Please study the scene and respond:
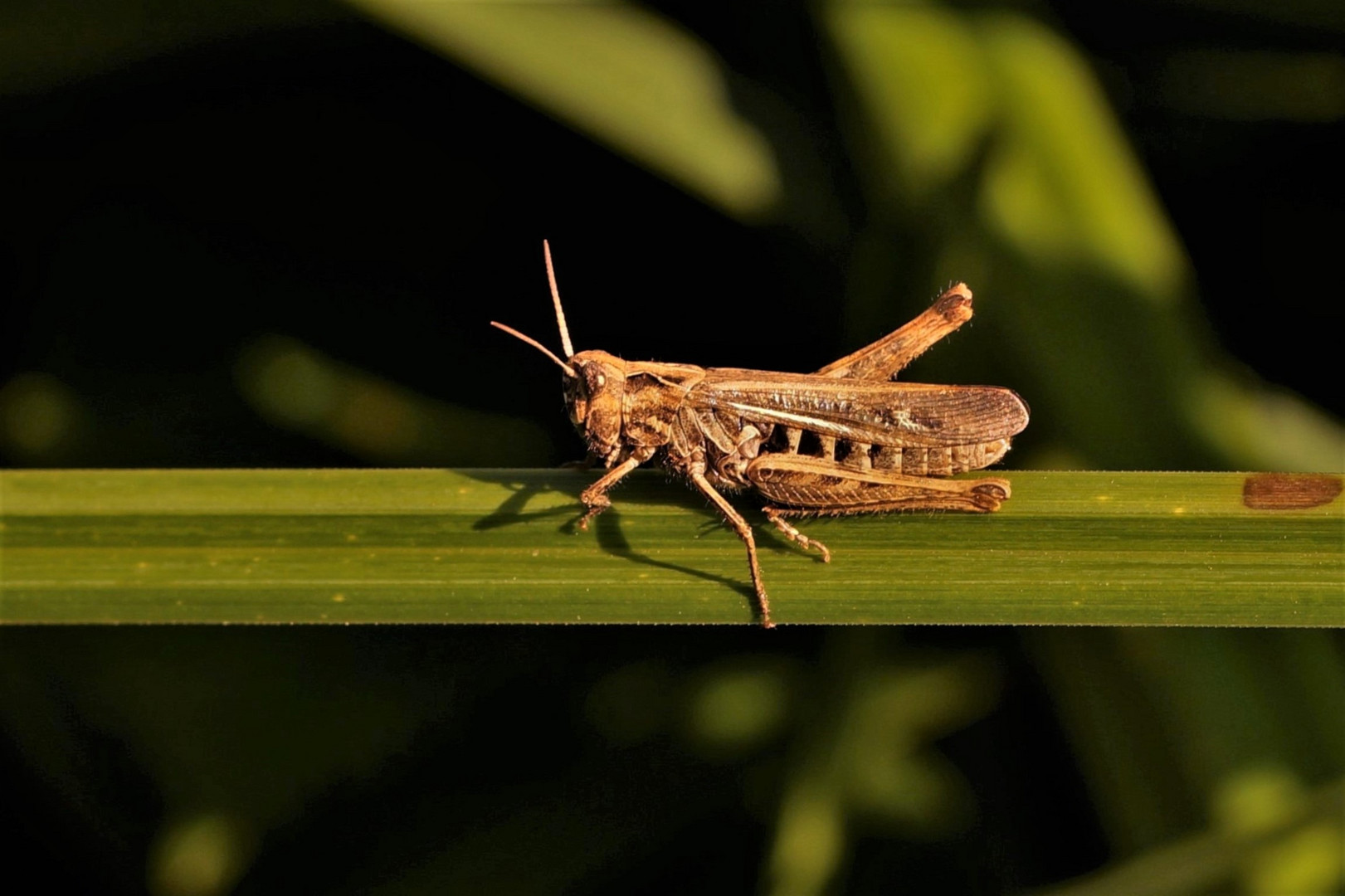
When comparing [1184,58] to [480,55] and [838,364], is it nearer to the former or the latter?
[838,364]

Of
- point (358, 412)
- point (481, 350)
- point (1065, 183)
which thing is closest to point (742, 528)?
point (1065, 183)

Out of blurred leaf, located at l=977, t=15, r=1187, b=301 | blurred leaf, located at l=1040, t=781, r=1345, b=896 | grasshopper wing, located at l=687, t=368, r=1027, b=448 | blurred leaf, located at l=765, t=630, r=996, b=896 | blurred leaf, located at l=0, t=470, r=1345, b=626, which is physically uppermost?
blurred leaf, located at l=977, t=15, r=1187, b=301

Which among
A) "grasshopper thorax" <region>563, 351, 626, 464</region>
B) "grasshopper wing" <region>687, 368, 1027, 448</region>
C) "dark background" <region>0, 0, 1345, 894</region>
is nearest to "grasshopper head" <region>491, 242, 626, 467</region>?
"grasshopper thorax" <region>563, 351, 626, 464</region>

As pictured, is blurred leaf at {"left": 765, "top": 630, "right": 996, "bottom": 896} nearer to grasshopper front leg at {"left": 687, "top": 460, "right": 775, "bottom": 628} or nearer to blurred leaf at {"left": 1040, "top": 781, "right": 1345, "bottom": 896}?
grasshopper front leg at {"left": 687, "top": 460, "right": 775, "bottom": 628}

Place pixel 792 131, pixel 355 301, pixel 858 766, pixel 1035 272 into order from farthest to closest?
1. pixel 355 301
2. pixel 792 131
3. pixel 858 766
4. pixel 1035 272

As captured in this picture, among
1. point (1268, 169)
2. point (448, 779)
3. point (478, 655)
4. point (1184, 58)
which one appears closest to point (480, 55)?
point (478, 655)

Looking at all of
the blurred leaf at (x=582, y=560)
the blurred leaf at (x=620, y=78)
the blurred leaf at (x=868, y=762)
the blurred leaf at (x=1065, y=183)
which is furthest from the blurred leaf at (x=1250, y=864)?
the blurred leaf at (x=620, y=78)

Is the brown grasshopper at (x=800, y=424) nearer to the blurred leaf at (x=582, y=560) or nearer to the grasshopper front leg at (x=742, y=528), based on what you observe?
the grasshopper front leg at (x=742, y=528)
